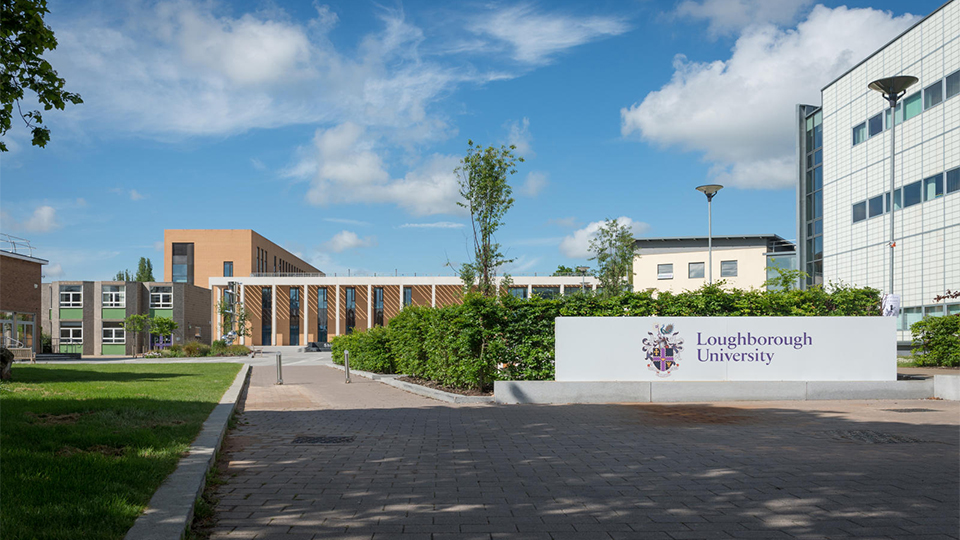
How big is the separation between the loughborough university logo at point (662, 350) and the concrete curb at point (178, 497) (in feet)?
28.5

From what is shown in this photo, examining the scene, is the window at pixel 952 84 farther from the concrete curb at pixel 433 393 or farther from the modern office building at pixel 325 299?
the modern office building at pixel 325 299

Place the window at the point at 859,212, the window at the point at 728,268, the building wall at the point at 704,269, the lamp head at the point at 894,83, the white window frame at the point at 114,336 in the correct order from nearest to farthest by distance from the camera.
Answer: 1. the lamp head at the point at 894,83
2. the window at the point at 859,212
3. the building wall at the point at 704,269
4. the window at the point at 728,268
5. the white window frame at the point at 114,336

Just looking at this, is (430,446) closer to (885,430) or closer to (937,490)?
(937,490)

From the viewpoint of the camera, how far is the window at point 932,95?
32.2 meters

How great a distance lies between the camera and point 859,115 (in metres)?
39.2

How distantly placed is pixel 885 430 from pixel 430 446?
6302 millimetres

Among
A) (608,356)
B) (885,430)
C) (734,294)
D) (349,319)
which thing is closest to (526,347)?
(608,356)

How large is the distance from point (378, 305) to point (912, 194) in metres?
58.1

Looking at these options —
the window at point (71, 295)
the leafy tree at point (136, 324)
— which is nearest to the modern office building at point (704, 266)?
the leafy tree at point (136, 324)

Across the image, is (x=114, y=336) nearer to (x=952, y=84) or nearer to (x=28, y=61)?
(x=28, y=61)

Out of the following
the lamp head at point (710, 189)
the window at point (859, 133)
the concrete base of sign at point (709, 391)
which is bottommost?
the concrete base of sign at point (709, 391)

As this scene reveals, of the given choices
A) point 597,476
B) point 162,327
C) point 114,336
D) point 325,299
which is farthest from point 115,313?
point 597,476

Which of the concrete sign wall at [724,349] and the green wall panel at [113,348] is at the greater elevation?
the concrete sign wall at [724,349]

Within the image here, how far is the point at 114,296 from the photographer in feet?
209
